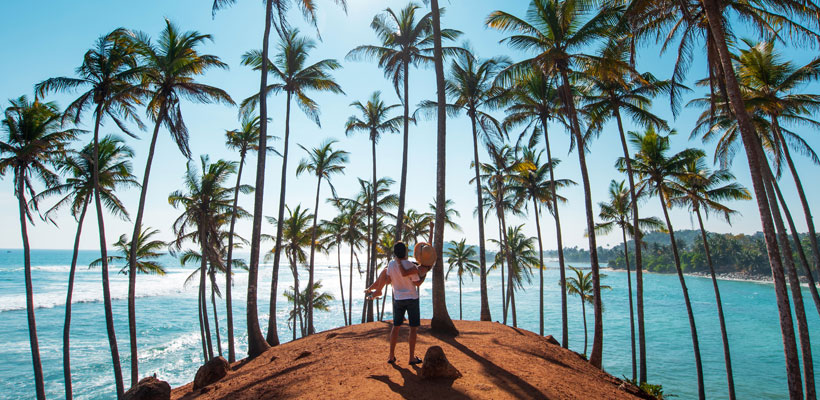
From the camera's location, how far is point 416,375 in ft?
16.8

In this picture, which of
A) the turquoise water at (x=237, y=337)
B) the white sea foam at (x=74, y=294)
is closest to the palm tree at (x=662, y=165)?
the turquoise water at (x=237, y=337)

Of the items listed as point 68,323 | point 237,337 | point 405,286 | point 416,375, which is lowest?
point 237,337

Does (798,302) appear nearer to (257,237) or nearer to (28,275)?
(257,237)

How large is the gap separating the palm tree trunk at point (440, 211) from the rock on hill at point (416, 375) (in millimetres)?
444

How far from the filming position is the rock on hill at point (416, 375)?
4648 millimetres

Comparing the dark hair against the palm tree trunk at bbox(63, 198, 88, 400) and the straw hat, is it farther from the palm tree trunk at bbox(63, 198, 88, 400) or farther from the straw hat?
the palm tree trunk at bbox(63, 198, 88, 400)

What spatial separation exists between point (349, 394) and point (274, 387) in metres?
1.77

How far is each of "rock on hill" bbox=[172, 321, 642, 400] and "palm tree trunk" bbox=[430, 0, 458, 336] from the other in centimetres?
44

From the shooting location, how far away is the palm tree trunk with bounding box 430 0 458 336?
916 cm

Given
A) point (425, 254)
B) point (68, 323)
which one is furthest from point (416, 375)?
point (68, 323)

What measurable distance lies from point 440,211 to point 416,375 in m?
5.30

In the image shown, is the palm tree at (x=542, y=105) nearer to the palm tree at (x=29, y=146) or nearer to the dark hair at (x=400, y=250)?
the dark hair at (x=400, y=250)

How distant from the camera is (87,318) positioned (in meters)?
39.0

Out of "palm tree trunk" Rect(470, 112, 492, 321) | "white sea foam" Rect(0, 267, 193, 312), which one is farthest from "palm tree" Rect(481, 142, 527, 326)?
"white sea foam" Rect(0, 267, 193, 312)
